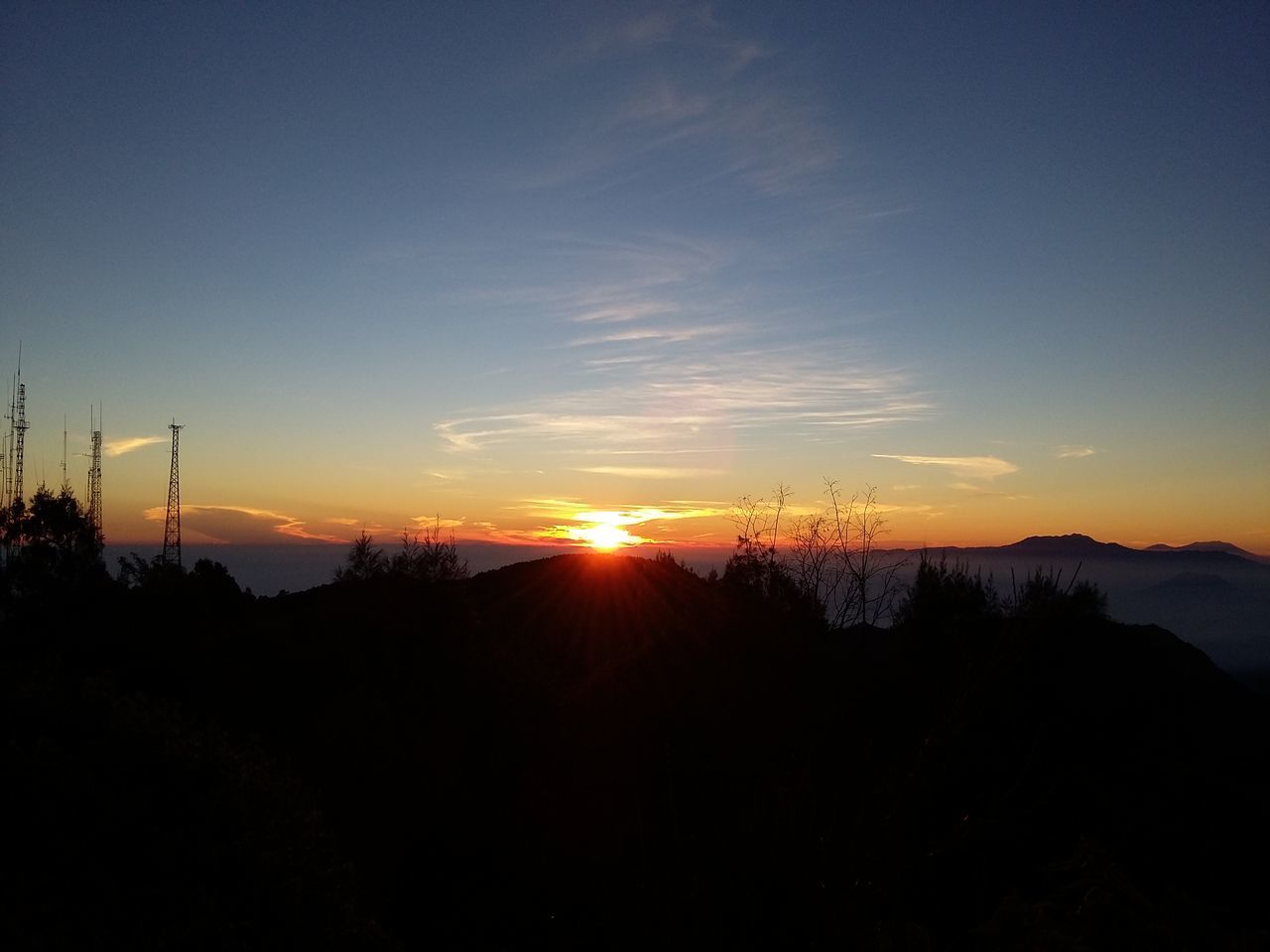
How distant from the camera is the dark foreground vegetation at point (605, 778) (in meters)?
3.44

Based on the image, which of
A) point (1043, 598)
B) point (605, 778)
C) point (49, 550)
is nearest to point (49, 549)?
point (49, 550)

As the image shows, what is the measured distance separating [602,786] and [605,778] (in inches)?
10.8

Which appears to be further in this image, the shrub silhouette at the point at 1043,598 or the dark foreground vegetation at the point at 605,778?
the dark foreground vegetation at the point at 605,778

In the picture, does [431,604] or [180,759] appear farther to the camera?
[431,604]

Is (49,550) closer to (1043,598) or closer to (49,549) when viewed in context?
(49,549)

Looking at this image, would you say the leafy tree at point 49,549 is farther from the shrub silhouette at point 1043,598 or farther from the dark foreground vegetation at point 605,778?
the shrub silhouette at point 1043,598

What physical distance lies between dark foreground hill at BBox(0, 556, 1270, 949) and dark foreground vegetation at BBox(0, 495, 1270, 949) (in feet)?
0.10

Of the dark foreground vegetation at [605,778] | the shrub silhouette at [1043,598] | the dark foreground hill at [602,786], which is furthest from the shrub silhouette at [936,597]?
the shrub silhouette at [1043,598]

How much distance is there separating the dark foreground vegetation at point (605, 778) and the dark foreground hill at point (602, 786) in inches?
1.2

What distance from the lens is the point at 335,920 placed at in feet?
20.9

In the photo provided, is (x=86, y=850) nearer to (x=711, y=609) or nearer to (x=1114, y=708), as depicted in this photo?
(x=711, y=609)

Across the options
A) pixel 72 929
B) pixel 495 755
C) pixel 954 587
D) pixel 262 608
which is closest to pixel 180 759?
pixel 72 929

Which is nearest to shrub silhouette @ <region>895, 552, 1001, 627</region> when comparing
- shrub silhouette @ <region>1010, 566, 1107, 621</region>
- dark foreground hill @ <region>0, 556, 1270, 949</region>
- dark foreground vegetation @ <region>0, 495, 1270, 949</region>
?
dark foreground vegetation @ <region>0, 495, 1270, 949</region>

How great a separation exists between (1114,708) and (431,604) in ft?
70.6
